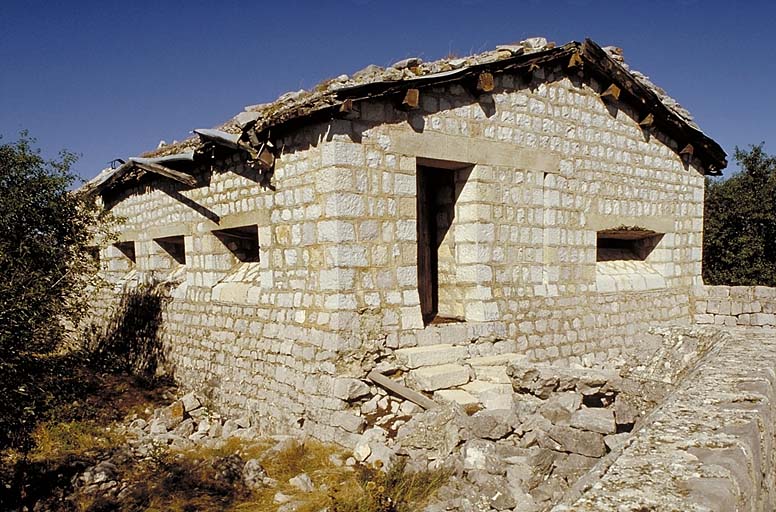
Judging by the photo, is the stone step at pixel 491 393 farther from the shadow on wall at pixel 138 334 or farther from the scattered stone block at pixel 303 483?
the shadow on wall at pixel 138 334

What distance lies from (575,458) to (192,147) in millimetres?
7224

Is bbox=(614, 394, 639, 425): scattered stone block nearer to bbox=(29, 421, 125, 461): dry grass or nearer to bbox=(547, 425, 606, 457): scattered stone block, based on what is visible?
bbox=(547, 425, 606, 457): scattered stone block

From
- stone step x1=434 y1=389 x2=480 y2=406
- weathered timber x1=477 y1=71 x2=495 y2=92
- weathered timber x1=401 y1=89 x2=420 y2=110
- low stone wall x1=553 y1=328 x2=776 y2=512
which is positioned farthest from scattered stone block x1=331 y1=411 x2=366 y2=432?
weathered timber x1=477 y1=71 x2=495 y2=92

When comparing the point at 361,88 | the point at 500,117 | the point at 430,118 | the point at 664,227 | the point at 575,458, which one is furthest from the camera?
the point at 664,227

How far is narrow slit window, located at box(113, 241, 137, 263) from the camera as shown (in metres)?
11.6

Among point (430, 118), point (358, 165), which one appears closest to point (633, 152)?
point (430, 118)

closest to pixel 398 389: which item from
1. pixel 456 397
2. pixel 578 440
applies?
pixel 456 397

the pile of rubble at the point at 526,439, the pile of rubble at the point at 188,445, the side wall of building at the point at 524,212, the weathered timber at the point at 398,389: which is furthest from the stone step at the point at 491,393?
the pile of rubble at the point at 188,445

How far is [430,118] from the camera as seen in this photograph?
6.38 m

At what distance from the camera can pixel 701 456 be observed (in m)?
2.03

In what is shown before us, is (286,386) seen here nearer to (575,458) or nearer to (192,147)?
(575,458)

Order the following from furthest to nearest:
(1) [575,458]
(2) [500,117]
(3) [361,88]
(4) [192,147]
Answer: (4) [192,147] < (2) [500,117] < (3) [361,88] < (1) [575,458]

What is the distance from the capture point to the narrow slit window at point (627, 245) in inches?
370

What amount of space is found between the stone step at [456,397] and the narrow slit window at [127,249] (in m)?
8.56
